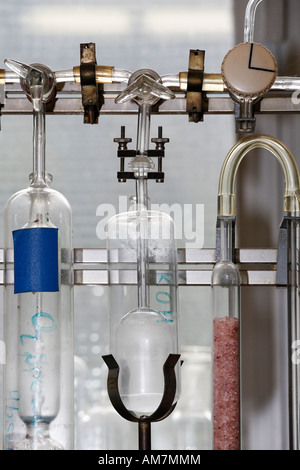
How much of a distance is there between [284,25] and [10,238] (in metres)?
0.68

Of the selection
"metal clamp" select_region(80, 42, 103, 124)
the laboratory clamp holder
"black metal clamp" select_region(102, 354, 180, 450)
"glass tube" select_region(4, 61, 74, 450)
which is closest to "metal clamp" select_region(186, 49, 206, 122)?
the laboratory clamp holder

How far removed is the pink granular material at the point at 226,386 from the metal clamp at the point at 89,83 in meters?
0.33

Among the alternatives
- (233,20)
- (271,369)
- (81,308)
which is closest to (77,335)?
(81,308)

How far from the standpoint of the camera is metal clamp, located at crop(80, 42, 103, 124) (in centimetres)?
100

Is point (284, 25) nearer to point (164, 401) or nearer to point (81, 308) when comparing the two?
point (81, 308)

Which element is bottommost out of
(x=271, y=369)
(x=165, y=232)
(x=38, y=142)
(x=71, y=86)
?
(x=271, y=369)

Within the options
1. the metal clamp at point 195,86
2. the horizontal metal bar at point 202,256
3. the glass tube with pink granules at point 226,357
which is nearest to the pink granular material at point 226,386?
the glass tube with pink granules at point 226,357

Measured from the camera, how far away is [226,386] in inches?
36.4

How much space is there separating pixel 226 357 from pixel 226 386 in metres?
0.03

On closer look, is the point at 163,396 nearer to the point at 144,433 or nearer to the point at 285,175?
the point at 144,433

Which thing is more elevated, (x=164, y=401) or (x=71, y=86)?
(x=71, y=86)

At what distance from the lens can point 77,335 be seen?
130 cm

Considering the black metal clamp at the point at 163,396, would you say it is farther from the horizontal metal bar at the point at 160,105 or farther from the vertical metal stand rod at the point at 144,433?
the horizontal metal bar at the point at 160,105

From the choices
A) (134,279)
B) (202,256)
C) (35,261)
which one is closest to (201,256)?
(202,256)
